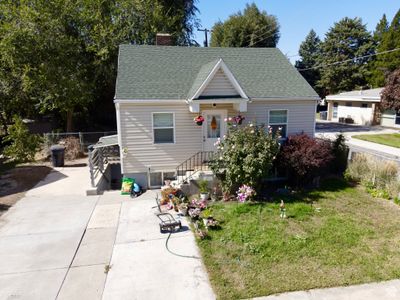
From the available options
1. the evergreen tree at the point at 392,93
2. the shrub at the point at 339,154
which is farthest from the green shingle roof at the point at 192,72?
the evergreen tree at the point at 392,93

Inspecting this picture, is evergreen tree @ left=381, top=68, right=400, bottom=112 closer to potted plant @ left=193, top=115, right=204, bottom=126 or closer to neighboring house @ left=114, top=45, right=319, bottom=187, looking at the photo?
neighboring house @ left=114, top=45, right=319, bottom=187

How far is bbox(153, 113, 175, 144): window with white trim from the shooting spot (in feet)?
37.4

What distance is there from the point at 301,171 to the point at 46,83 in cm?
1476

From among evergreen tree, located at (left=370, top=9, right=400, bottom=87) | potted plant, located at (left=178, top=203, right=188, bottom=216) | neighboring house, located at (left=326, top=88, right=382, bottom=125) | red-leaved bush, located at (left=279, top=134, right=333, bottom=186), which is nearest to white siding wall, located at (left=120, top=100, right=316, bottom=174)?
red-leaved bush, located at (left=279, top=134, right=333, bottom=186)

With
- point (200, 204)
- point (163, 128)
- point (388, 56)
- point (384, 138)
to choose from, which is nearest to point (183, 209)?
point (200, 204)

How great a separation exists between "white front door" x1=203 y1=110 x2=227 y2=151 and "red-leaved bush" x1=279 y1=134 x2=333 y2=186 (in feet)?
8.68

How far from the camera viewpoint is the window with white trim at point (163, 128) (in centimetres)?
1139

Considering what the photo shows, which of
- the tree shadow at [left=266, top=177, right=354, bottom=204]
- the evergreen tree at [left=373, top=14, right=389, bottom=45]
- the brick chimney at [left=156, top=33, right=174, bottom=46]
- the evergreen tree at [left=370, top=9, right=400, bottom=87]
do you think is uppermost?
the evergreen tree at [left=373, top=14, right=389, bottom=45]

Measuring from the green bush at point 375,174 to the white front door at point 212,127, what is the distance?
221 inches

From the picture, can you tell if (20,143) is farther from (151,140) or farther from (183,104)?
(183,104)

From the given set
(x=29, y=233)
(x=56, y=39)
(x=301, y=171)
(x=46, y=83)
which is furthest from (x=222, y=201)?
(x=56, y=39)

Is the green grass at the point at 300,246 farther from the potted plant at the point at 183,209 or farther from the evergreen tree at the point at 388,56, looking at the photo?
the evergreen tree at the point at 388,56

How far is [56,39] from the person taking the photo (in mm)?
17047

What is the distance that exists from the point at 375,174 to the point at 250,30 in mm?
30099
